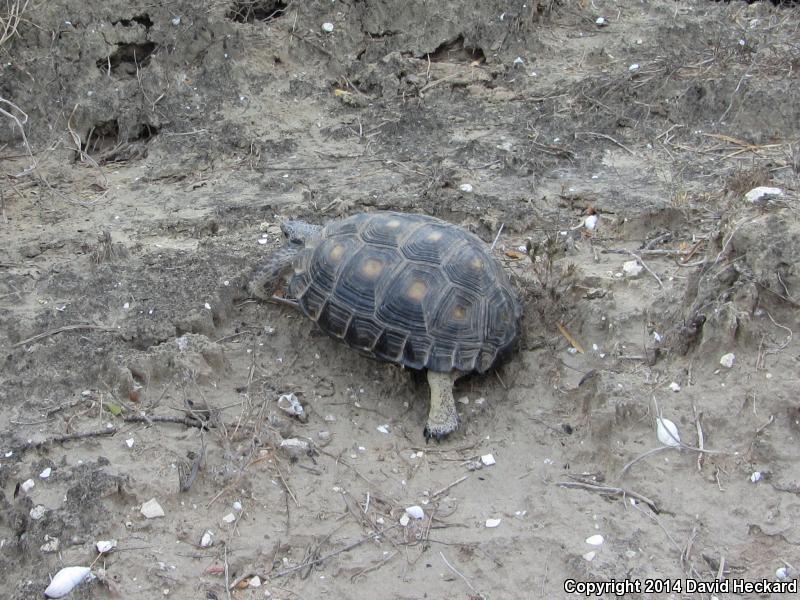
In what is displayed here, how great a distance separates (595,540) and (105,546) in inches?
71.5

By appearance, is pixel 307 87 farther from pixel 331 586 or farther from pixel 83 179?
pixel 331 586

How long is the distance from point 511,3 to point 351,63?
4.90ft

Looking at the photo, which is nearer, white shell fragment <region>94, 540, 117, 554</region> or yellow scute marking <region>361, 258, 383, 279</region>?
white shell fragment <region>94, 540, 117, 554</region>

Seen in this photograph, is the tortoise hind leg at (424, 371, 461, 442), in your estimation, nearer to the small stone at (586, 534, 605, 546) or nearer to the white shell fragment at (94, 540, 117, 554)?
the small stone at (586, 534, 605, 546)

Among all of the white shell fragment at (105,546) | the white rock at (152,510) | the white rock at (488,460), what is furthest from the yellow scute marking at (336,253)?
the white shell fragment at (105,546)

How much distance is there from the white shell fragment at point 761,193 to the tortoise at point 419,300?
1189mm

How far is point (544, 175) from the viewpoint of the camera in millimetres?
5402

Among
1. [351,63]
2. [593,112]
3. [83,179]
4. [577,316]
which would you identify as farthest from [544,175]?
[83,179]

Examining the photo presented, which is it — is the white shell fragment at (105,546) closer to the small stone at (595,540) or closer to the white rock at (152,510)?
the white rock at (152,510)

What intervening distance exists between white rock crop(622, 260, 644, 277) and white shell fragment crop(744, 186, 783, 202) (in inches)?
24.2

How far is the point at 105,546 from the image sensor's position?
9.91ft

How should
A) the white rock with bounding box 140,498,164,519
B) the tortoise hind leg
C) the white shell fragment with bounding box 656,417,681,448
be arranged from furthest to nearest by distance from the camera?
the tortoise hind leg
the white shell fragment with bounding box 656,417,681,448
the white rock with bounding box 140,498,164,519

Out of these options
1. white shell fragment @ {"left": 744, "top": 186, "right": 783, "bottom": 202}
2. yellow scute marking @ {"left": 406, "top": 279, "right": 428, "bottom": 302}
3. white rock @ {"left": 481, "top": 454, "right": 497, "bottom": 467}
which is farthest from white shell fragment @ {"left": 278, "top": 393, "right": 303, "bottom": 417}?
white shell fragment @ {"left": 744, "top": 186, "right": 783, "bottom": 202}

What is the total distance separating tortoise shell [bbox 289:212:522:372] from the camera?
3822mm
